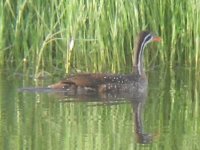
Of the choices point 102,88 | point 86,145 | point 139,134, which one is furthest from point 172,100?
point 86,145

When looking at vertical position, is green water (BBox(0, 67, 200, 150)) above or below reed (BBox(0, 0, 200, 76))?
below

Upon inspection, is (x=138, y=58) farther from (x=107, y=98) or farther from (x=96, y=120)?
(x=96, y=120)

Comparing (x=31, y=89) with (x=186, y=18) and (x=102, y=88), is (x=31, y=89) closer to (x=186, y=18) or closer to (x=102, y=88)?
(x=102, y=88)

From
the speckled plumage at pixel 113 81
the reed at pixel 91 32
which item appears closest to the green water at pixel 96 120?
the speckled plumage at pixel 113 81

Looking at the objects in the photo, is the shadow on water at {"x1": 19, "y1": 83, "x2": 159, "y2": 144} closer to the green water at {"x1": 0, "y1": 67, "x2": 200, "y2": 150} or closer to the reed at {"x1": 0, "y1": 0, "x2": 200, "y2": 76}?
the green water at {"x1": 0, "y1": 67, "x2": 200, "y2": 150}

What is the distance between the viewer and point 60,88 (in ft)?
38.2

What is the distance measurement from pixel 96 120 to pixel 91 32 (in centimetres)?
277

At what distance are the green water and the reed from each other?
549 mm

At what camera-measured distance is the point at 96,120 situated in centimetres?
973

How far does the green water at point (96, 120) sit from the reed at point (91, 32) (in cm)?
55

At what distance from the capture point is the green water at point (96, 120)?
8781 mm

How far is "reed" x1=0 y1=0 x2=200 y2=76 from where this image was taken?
12.3 meters

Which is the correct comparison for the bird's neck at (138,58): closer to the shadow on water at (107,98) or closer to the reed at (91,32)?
the reed at (91,32)

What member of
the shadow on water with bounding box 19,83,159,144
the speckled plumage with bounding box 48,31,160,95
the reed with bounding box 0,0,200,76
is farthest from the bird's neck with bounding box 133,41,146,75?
the shadow on water with bounding box 19,83,159,144
